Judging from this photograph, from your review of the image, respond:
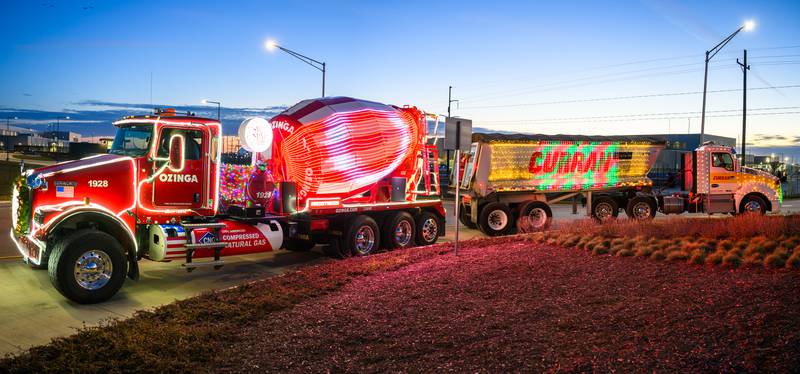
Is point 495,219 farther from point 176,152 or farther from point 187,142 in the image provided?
point 176,152

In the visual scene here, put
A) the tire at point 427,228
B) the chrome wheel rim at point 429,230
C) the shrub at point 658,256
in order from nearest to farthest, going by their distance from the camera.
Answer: the shrub at point 658,256 → the tire at point 427,228 → the chrome wheel rim at point 429,230

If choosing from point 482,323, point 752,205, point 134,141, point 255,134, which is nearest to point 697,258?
point 482,323

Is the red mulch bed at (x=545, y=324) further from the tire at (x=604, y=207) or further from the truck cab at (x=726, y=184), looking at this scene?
the truck cab at (x=726, y=184)

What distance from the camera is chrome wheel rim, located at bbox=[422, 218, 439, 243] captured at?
52.7 ft

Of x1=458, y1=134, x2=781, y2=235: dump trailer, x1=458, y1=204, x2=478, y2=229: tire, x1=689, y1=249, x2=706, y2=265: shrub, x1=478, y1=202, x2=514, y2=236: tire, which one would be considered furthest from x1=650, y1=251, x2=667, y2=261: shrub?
x1=458, y1=204, x2=478, y2=229: tire

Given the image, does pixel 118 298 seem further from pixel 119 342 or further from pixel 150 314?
pixel 119 342

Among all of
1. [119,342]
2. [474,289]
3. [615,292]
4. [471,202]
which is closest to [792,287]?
[615,292]

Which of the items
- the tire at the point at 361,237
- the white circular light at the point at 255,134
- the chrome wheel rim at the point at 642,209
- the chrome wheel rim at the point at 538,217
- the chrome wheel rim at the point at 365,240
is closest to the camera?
the white circular light at the point at 255,134

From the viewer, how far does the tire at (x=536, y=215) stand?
64.6 ft

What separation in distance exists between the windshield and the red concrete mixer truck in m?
0.02

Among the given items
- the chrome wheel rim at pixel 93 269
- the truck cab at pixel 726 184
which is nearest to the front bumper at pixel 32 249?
the chrome wheel rim at pixel 93 269

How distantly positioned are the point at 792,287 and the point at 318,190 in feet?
28.9

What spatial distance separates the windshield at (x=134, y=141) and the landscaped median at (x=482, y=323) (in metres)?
3.01

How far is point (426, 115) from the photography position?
16.2m
